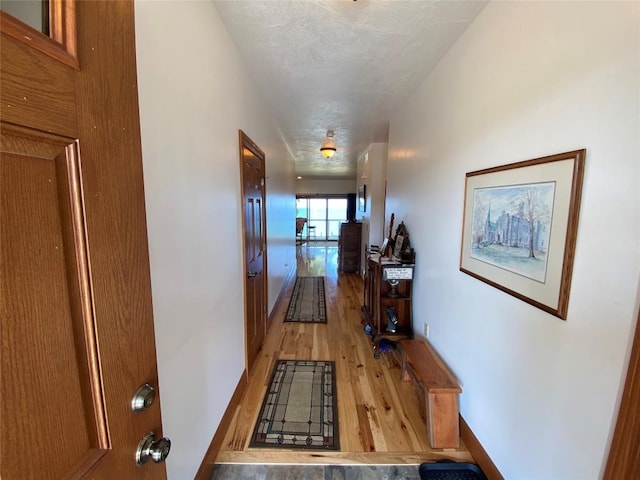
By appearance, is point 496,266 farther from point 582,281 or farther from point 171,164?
point 171,164

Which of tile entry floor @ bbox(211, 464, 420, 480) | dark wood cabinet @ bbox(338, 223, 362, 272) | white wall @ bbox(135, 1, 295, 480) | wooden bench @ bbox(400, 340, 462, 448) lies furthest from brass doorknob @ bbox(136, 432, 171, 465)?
dark wood cabinet @ bbox(338, 223, 362, 272)

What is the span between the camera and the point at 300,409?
2.04 meters

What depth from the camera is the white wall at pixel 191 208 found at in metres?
1.04

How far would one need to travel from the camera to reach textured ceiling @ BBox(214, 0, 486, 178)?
1.56m

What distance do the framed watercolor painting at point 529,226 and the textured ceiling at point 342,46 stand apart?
979mm

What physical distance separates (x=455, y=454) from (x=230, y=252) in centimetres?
189

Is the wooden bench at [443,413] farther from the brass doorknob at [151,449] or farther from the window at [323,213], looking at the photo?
the window at [323,213]

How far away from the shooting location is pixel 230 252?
1894 mm

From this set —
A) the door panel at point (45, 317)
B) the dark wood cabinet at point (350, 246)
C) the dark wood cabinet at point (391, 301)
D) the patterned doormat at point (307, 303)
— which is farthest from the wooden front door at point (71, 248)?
the dark wood cabinet at point (350, 246)

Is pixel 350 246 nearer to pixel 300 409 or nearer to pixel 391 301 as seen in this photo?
pixel 391 301

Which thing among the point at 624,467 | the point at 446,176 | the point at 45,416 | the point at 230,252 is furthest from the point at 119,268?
the point at 446,176

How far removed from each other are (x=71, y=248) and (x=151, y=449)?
1.64 ft

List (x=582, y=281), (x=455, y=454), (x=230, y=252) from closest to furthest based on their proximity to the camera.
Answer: (x=582, y=281)
(x=455, y=454)
(x=230, y=252)

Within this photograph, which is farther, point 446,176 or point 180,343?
point 446,176
